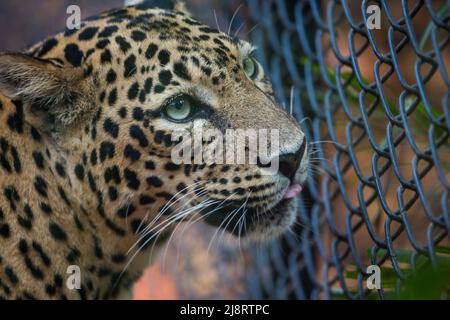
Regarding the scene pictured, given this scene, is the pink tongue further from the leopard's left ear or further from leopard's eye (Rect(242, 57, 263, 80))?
the leopard's left ear

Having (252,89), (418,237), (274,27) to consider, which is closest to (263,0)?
(274,27)

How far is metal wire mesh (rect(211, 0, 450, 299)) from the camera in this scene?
309 centimetres

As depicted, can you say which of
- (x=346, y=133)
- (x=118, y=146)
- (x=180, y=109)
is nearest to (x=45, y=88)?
(x=118, y=146)

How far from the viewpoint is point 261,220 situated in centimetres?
345

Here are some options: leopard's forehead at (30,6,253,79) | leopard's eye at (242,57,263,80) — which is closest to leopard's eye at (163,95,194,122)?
leopard's forehead at (30,6,253,79)

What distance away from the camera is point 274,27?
515 cm

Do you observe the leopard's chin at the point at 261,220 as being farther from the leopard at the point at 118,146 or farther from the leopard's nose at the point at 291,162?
the leopard's nose at the point at 291,162

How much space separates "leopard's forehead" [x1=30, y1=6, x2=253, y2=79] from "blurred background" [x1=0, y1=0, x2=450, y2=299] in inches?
14.2

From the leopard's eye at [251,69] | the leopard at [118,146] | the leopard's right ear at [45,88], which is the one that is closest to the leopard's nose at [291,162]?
the leopard at [118,146]

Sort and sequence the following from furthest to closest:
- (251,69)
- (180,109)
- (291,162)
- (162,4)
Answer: (162,4)
(251,69)
(180,109)
(291,162)

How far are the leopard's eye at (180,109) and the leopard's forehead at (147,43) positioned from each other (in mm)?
166

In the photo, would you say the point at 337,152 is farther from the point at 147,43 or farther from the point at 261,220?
the point at 147,43

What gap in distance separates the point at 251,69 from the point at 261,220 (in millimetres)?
831
